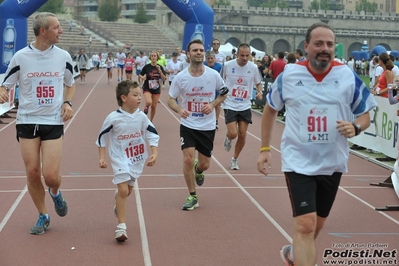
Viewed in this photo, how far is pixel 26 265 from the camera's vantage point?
6699mm

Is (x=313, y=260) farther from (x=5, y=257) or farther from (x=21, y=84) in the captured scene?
(x=21, y=84)

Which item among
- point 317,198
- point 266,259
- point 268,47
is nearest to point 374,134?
point 266,259

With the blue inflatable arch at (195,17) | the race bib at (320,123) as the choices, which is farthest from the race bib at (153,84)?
the race bib at (320,123)

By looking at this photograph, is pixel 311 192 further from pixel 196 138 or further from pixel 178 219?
pixel 196 138

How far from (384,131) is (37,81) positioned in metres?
8.42

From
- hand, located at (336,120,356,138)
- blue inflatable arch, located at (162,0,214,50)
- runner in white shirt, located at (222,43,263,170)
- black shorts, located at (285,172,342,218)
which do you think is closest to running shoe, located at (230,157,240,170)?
runner in white shirt, located at (222,43,263,170)

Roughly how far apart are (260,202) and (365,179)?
2.92 metres

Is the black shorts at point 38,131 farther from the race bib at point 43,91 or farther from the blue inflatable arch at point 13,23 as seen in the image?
the blue inflatable arch at point 13,23

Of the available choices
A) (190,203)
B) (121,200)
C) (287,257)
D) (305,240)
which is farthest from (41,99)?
(305,240)

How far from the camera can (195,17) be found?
27156 mm

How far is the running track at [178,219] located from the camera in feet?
23.2

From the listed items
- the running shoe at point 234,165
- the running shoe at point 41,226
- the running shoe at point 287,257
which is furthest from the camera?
the running shoe at point 234,165

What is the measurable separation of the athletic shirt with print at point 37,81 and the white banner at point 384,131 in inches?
295

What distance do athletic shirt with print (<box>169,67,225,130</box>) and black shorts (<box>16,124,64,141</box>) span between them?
2.11 metres
